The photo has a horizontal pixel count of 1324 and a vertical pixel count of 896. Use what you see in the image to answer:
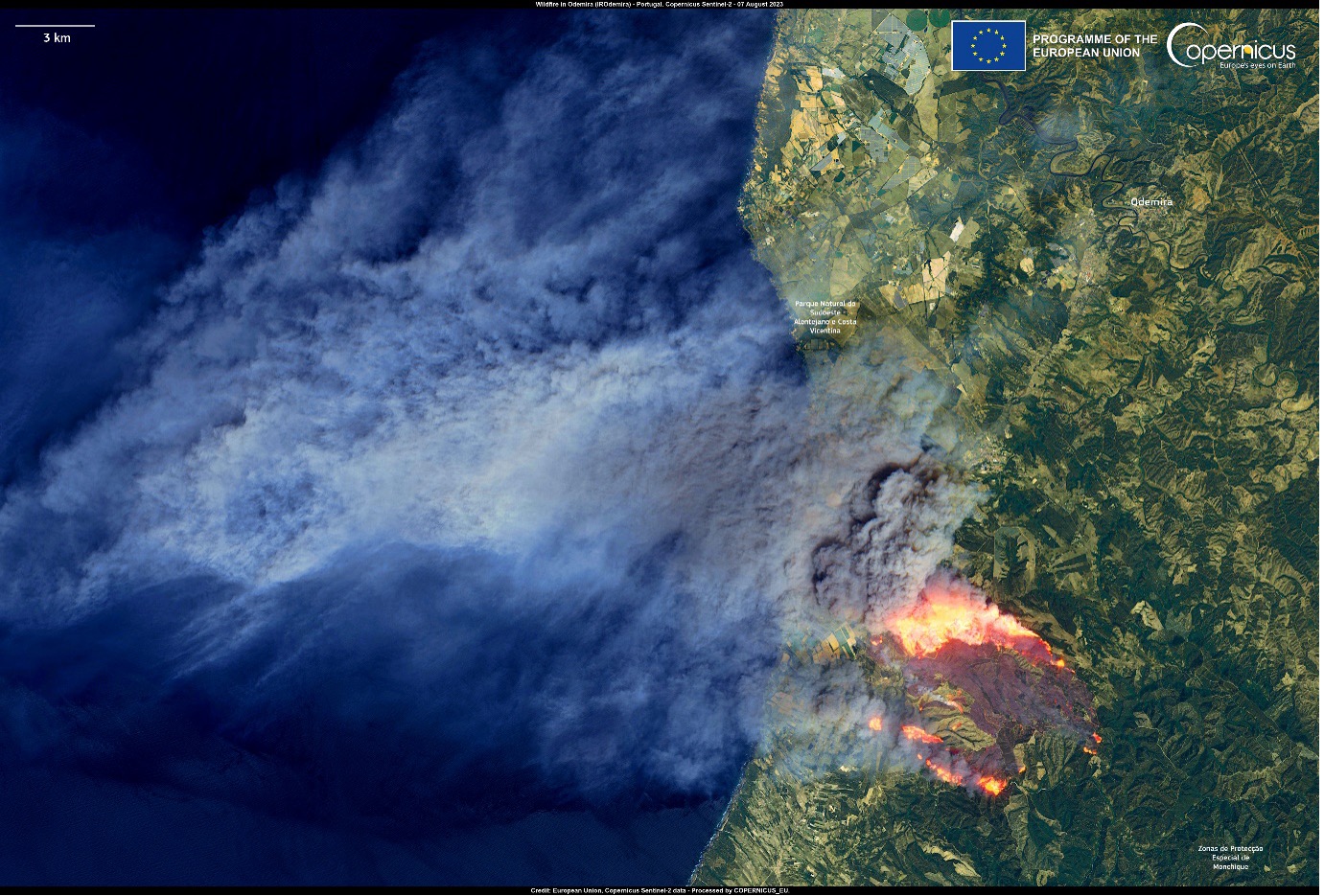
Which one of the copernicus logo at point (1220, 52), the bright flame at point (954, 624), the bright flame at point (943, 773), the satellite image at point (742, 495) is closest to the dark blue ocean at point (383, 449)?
the satellite image at point (742, 495)

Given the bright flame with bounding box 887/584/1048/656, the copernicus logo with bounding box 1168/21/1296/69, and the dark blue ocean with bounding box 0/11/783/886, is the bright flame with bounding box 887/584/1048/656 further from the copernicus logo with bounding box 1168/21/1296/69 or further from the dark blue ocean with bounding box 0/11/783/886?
the copernicus logo with bounding box 1168/21/1296/69

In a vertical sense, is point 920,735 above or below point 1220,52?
below

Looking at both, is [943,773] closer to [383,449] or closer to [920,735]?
[920,735]

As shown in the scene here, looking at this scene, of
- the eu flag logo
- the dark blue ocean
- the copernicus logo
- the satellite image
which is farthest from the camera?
the eu flag logo

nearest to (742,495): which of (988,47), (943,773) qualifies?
(943,773)

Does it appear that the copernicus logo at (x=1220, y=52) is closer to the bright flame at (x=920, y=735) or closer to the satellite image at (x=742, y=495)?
the satellite image at (x=742, y=495)

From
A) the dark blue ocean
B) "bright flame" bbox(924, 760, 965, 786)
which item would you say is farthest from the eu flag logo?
"bright flame" bbox(924, 760, 965, 786)
